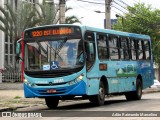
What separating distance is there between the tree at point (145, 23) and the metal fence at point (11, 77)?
13.0 m

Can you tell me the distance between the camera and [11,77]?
3738 cm

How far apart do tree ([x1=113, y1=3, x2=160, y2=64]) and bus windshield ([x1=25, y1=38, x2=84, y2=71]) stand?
27513 mm

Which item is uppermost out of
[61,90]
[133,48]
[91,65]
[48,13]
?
[48,13]

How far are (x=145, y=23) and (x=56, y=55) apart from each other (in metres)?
28.5

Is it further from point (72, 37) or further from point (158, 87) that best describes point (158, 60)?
point (72, 37)

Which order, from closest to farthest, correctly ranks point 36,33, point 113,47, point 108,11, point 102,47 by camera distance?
point 36,33
point 102,47
point 113,47
point 108,11

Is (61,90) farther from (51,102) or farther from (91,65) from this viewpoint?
→ (51,102)

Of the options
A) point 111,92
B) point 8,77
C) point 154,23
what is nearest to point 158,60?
point 154,23

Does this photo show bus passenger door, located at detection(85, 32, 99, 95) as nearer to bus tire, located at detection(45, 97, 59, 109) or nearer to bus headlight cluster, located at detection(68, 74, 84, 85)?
bus headlight cluster, located at detection(68, 74, 84, 85)

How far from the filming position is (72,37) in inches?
680

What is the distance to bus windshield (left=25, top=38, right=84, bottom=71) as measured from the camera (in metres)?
17.0

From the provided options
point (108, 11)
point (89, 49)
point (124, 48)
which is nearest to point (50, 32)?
point (89, 49)

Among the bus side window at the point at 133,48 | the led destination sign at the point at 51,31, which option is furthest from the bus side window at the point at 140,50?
the led destination sign at the point at 51,31

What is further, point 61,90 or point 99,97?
point 99,97
